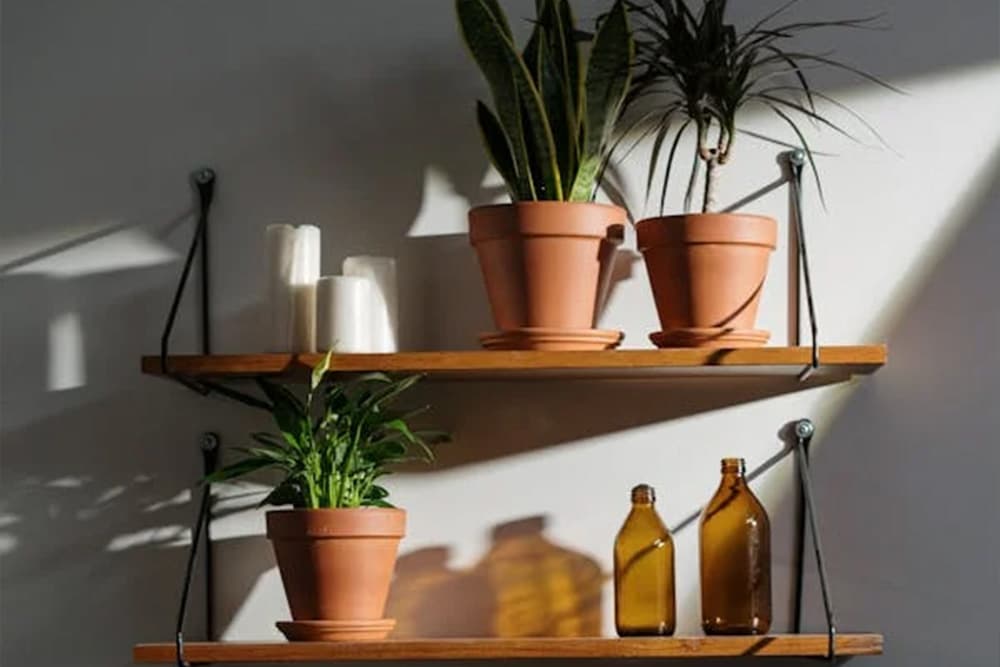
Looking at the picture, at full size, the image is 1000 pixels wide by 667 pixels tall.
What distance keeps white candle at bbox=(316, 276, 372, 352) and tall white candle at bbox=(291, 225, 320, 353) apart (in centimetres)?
3

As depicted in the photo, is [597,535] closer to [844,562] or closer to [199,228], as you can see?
[844,562]

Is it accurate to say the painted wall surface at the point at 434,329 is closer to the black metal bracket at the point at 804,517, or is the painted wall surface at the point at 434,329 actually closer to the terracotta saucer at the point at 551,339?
the black metal bracket at the point at 804,517

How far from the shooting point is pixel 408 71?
2.25 meters

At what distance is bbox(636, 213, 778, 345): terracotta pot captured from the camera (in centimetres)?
204

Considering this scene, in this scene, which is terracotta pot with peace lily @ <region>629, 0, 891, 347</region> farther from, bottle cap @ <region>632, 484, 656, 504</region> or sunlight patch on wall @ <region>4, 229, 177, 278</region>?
sunlight patch on wall @ <region>4, 229, 177, 278</region>

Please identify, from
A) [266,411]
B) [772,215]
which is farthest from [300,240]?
[772,215]

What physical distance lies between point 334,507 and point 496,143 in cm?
47

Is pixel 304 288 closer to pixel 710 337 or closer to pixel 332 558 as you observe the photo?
pixel 332 558

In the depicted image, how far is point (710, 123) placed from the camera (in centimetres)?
221

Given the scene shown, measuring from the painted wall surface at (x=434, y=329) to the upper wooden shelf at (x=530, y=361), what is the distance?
0.52ft

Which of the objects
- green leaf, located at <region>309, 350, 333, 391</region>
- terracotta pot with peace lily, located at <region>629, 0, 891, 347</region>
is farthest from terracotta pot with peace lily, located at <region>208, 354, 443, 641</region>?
terracotta pot with peace lily, located at <region>629, 0, 891, 347</region>

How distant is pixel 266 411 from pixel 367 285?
24cm

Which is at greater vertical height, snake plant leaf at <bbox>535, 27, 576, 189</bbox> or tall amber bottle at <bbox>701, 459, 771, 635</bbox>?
snake plant leaf at <bbox>535, 27, 576, 189</bbox>

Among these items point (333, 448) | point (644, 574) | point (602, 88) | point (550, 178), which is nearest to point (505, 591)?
point (644, 574)
